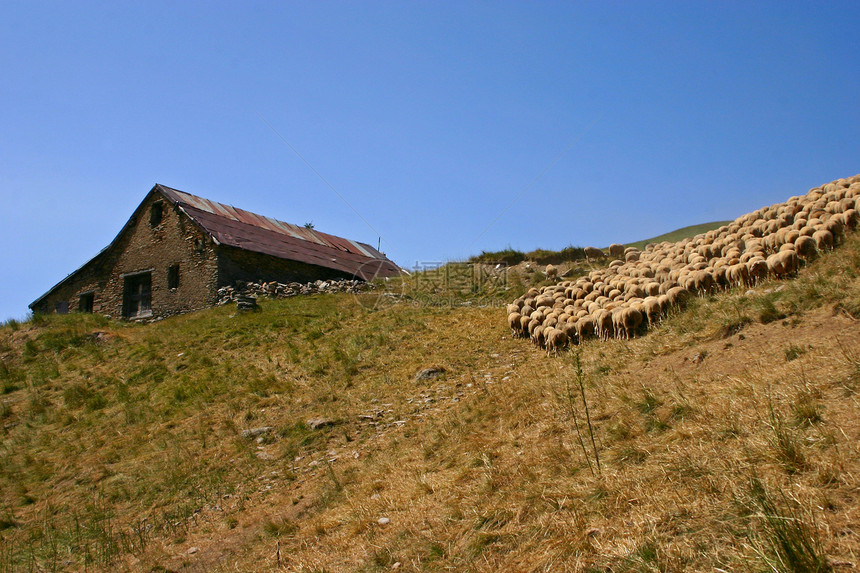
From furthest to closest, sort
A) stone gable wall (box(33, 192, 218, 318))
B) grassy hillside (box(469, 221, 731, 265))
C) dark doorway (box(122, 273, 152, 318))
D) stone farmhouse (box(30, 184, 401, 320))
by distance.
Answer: dark doorway (box(122, 273, 152, 318)) < stone farmhouse (box(30, 184, 401, 320)) < stone gable wall (box(33, 192, 218, 318)) < grassy hillside (box(469, 221, 731, 265))

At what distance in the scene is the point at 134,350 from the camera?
55.6ft

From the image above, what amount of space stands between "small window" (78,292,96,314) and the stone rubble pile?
961 cm

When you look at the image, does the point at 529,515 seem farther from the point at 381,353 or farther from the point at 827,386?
the point at 381,353

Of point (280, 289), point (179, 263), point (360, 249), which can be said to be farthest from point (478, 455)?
point (360, 249)

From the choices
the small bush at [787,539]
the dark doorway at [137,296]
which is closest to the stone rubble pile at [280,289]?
the dark doorway at [137,296]

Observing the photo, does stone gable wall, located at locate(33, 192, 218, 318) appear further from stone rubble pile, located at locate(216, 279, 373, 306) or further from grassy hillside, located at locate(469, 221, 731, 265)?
grassy hillside, located at locate(469, 221, 731, 265)

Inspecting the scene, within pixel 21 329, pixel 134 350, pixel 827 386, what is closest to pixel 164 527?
pixel 827 386

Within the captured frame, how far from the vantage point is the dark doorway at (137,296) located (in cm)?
2669

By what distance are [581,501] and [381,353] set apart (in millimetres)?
8892

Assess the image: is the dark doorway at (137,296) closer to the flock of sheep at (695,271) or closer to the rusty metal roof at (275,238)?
the rusty metal roof at (275,238)

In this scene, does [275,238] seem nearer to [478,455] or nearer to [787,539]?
[478,455]

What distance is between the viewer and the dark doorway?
1051 inches

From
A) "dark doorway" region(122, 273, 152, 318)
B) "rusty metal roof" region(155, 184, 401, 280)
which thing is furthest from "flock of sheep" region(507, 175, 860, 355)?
"dark doorway" region(122, 273, 152, 318)

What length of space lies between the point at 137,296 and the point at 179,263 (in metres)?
3.32
